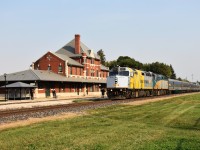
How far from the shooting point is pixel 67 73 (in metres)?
70.4

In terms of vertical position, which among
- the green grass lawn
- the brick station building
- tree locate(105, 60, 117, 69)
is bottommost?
the green grass lawn

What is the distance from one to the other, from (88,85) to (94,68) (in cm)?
712

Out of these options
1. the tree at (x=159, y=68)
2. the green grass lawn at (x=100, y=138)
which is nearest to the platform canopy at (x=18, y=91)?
the green grass lawn at (x=100, y=138)

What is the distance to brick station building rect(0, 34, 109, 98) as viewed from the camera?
58844 mm

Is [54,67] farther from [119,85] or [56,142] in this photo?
[56,142]

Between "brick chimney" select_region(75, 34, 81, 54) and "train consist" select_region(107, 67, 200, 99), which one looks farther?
"brick chimney" select_region(75, 34, 81, 54)

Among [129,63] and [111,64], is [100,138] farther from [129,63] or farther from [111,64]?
[111,64]

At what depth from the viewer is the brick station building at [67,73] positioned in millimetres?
58844

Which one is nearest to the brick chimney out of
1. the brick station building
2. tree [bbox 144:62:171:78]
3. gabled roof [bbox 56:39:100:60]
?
the brick station building

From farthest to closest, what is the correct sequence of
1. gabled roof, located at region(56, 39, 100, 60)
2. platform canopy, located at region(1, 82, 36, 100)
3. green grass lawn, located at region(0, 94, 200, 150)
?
gabled roof, located at region(56, 39, 100, 60), platform canopy, located at region(1, 82, 36, 100), green grass lawn, located at region(0, 94, 200, 150)

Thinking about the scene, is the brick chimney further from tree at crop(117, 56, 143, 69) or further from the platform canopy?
tree at crop(117, 56, 143, 69)

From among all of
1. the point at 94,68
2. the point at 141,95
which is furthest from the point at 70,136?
the point at 94,68

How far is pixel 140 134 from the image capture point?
473 inches

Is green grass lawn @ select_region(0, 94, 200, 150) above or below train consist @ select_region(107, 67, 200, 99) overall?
below
